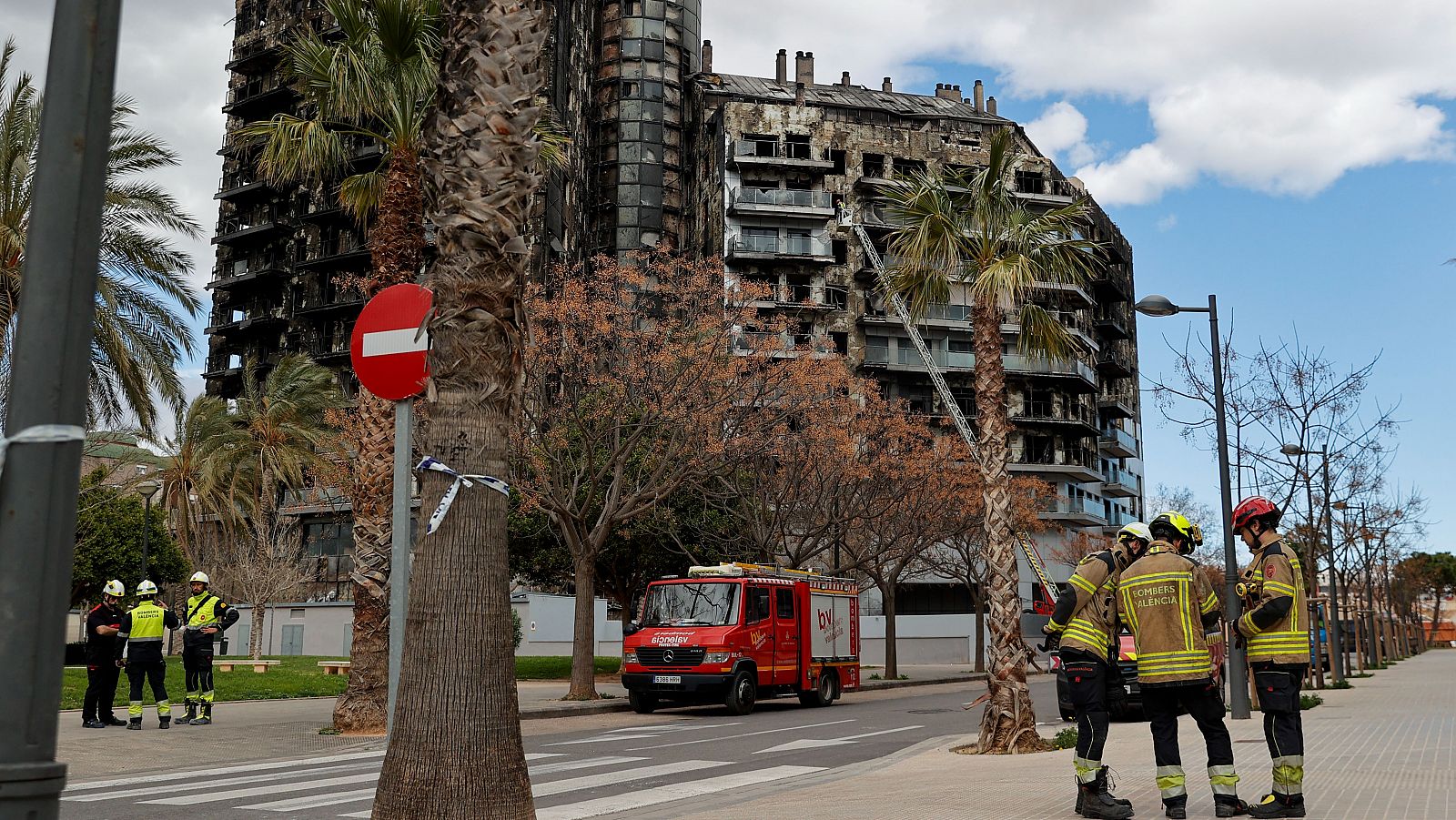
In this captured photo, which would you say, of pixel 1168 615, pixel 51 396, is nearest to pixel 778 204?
pixel 1168 615

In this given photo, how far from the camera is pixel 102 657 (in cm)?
1702

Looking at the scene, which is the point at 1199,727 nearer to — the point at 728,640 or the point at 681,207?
the point at 728,640

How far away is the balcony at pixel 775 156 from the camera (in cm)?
7006

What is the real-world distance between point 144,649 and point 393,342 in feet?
45.7

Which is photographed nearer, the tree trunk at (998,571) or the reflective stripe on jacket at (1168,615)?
the reflective stripe on jacket at (1168,615)

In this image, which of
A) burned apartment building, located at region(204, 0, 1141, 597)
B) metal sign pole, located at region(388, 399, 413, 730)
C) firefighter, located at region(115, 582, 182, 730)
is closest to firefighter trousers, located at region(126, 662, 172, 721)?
firefighter, located at region(115, 582, 182, 730)

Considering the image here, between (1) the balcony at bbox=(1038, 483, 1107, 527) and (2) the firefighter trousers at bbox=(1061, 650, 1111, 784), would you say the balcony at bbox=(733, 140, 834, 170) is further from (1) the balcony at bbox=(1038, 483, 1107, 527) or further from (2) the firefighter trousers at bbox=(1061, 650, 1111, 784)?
(2) the firefighter trousers at bbox=(1061, 650, 1111, 784)

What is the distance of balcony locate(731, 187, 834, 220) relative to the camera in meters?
69.8

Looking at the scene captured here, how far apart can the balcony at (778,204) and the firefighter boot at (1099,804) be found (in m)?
62.6

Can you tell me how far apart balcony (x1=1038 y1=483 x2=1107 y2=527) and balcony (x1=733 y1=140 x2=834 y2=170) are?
934 inches

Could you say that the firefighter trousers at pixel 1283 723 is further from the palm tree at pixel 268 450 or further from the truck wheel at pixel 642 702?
the palm tree at pixel 268 450

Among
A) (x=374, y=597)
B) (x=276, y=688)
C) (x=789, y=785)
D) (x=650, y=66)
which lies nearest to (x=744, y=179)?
(x=650, y=66)

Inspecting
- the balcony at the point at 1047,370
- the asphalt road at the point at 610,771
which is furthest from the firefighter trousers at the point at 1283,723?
the balcony at the point at 1047,370

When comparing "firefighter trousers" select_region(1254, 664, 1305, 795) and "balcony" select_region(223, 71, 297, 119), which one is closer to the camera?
"firefighter trousers" select_region(1254, 664, 1305, 795)
